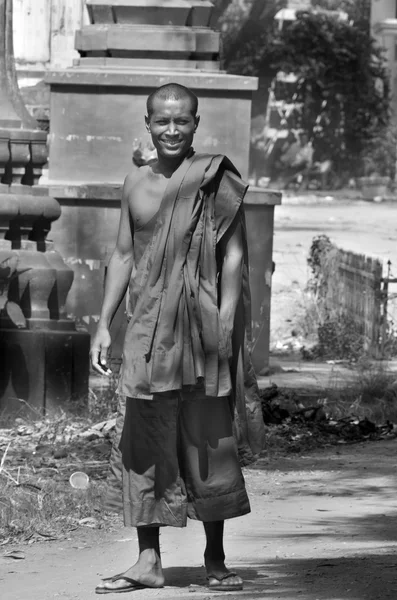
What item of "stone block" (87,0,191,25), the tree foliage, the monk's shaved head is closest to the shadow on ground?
the monk's shaved head

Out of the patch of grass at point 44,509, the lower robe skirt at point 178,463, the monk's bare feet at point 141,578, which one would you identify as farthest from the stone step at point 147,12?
the monk's bare feet at point 141,578

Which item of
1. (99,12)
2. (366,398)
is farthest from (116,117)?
(366,398)

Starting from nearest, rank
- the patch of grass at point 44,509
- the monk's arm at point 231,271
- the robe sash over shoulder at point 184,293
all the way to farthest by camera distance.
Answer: the robe sash over shoulder at point 184,293 → the monk's arm at point 231,271 → the patch of grass at point 44,509

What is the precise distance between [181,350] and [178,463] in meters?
0.43

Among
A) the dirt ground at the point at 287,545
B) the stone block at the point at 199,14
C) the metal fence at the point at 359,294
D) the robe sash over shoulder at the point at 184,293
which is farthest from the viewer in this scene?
the metal fence at the point at 359,294

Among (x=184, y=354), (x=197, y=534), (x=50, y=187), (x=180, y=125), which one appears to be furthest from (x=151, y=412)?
(x=50, y=187)

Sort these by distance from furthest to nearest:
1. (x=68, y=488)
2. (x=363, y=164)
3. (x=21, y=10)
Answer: (x=363, y=164)
(x=21, y=10)
(x=68, y=488)

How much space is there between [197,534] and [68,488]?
100cm

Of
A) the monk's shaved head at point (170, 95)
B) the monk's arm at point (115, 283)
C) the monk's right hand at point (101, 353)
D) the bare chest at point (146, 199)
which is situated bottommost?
the monk's right hand at point (101, 353)

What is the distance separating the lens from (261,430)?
5293 mm

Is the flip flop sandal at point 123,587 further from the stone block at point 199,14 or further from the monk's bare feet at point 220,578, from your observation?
the stone block at point 199,14

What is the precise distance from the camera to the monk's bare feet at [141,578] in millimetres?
5121

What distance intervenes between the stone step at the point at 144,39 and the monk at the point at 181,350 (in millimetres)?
6565

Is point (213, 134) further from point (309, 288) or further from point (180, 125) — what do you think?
point (180, 125)
